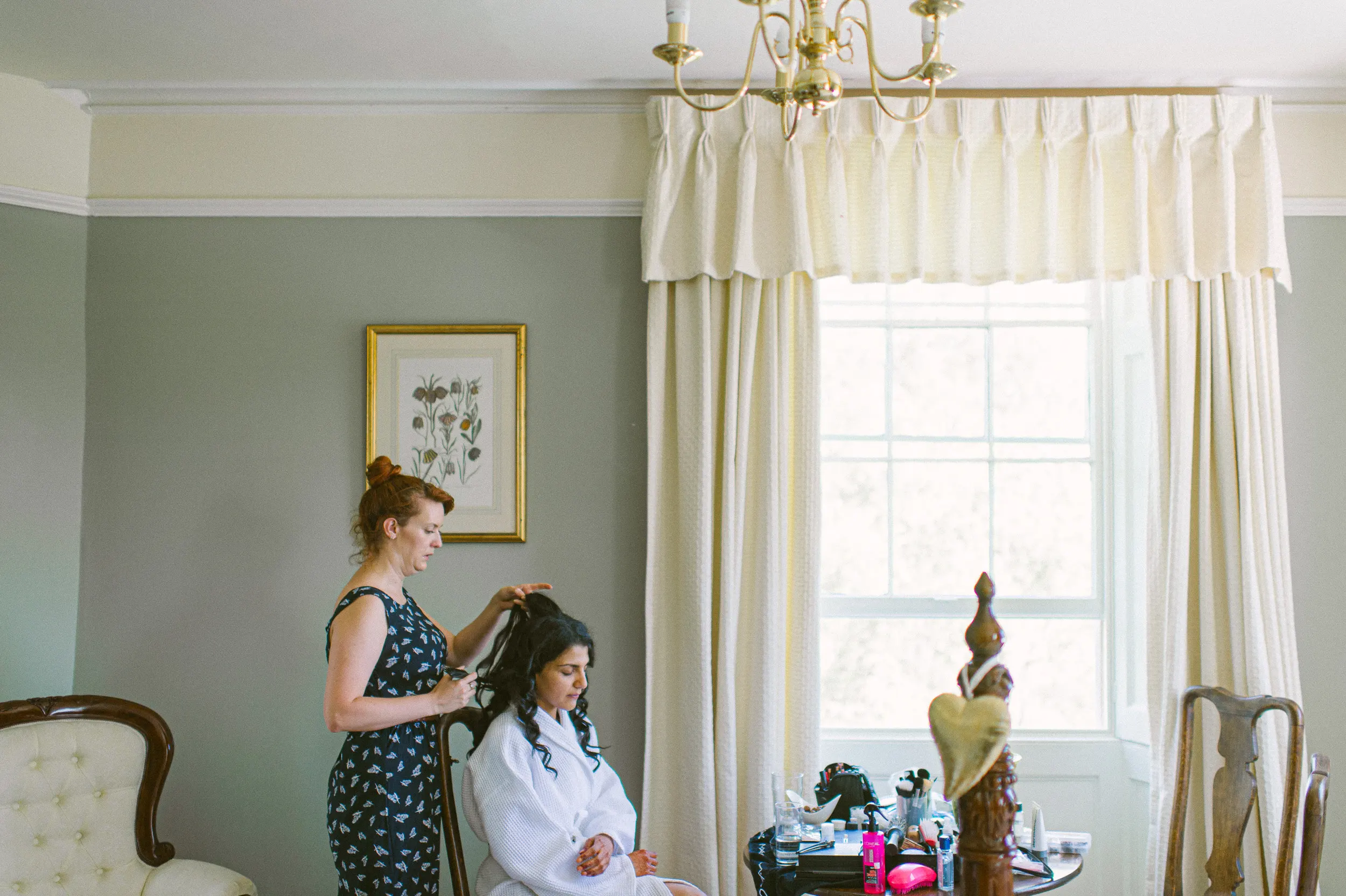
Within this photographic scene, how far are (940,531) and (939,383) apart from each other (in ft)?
1.58

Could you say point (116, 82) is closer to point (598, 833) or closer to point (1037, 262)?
point (598, 833)

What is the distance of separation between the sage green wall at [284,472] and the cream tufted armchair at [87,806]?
44 cm

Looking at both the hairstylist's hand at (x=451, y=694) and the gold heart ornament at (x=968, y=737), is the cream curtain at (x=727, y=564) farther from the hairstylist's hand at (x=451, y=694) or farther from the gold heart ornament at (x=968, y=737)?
the gold heart ornament at (x=968, y=737)

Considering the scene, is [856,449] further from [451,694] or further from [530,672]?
[451,694]

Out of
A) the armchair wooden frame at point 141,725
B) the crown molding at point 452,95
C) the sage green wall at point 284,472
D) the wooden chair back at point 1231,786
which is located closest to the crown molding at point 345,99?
the crown molding at point 452,95

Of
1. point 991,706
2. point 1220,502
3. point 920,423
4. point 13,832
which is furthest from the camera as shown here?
point 920,423

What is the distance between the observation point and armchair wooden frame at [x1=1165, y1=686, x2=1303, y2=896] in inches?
96.2

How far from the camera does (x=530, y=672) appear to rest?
2.34 meters

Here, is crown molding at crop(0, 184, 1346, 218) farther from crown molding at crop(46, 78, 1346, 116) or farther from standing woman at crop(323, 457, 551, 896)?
standing woman at crop(323, 457, 551, 896)

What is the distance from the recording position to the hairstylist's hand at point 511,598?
102 inches

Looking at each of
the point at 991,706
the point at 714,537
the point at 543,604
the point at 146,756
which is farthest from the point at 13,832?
the point at 991,706

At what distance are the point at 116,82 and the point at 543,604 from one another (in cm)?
211

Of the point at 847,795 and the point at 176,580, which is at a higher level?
the point at 176,580

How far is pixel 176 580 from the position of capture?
3113 mm
